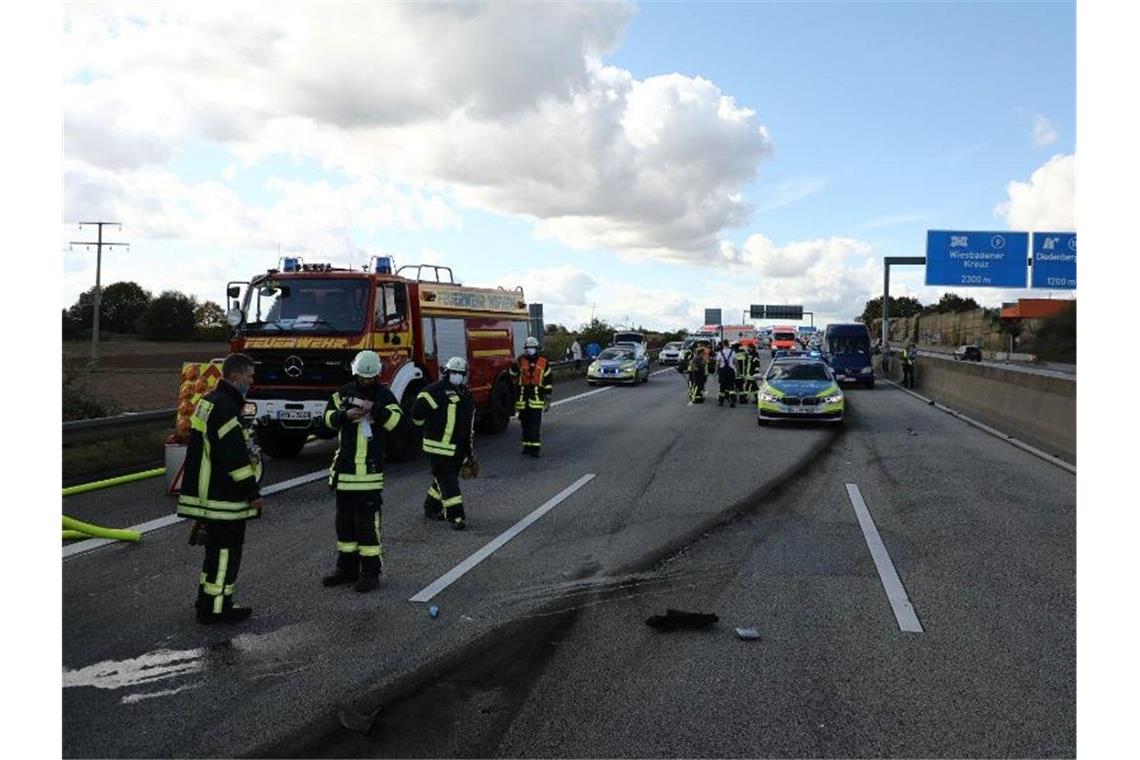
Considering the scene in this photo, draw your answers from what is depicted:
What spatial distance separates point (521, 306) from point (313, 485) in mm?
8812

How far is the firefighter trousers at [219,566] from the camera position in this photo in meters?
5.85

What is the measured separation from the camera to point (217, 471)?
5.96 m

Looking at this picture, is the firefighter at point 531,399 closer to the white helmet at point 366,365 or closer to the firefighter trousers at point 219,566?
the white helmet at point 366,365

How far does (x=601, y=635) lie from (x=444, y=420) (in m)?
3.73

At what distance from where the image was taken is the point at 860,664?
201 inches

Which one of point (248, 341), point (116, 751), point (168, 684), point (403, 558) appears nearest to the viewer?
point (116, 751)

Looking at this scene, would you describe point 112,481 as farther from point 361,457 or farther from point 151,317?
point 151,317

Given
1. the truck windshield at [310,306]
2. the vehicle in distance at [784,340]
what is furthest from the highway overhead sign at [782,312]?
Answer: the truck windshield at [310,306]

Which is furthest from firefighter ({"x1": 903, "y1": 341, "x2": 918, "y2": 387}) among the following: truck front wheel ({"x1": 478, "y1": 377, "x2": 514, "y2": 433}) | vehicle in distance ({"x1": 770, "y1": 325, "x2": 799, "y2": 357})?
vehicle in distance ({"x1": 770, "y1": 325, "x2": 799, "y2": 357})

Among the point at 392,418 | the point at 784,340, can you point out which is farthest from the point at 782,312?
the point at 392,418

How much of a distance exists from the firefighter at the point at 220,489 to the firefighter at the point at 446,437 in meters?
2.87

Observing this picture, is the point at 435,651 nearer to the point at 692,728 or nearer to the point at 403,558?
the point at 692,728

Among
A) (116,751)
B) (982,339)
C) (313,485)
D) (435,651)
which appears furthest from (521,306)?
(982,339)

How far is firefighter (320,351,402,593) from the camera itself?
22.0 ft
